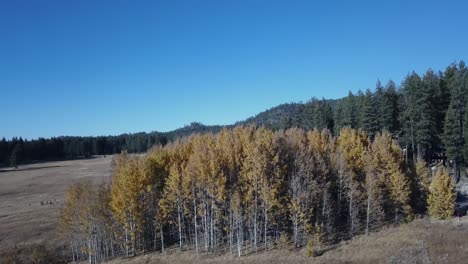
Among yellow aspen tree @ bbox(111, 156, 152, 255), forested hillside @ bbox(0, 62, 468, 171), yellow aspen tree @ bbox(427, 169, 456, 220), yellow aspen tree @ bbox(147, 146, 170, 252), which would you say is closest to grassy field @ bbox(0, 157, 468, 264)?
yellow aspen tree @ bbox(427, 169, 456, 220)

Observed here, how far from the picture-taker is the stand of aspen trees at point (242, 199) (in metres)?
50.7

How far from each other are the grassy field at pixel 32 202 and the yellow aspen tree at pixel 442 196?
53.7 m

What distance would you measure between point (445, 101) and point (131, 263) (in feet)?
204

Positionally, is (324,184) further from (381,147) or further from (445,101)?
(445,101)

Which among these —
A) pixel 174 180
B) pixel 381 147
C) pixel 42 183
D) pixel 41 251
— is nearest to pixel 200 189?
pixel 174 180

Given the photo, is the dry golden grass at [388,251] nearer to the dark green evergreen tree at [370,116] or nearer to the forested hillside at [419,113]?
the forested hillside at [419,113]

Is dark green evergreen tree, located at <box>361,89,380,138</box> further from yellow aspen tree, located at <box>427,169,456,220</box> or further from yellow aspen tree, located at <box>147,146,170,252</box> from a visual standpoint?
yellow aspen tree, located at <box>147,146,170,252</box>

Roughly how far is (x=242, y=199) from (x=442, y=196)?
86.6 ft

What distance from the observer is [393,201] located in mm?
54719

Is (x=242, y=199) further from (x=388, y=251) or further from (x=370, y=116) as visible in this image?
(x=370, y=116)

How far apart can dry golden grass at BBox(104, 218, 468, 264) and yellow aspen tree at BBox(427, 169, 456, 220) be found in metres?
2.12

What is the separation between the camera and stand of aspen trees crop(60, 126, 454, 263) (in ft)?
166

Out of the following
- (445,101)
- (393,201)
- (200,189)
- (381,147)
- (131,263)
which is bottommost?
(131,263)

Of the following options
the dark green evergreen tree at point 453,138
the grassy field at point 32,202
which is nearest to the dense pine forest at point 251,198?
the dark green evergreen tree at point 453,138
